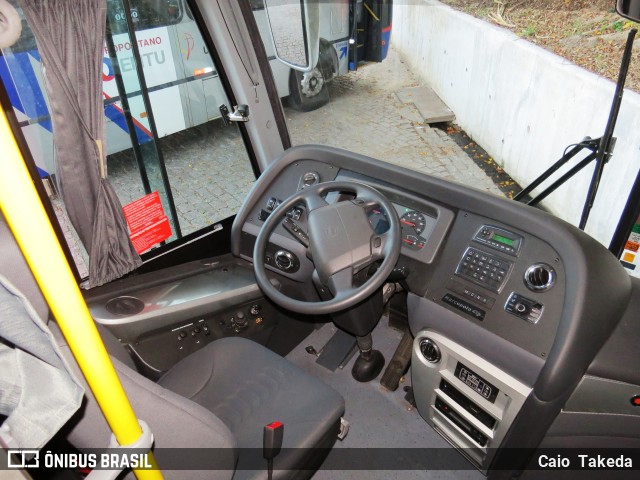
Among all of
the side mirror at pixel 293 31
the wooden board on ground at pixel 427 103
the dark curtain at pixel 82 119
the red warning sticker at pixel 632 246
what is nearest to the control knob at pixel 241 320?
the dark curtain at pixel 82 119

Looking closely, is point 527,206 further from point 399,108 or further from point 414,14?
point 414,14

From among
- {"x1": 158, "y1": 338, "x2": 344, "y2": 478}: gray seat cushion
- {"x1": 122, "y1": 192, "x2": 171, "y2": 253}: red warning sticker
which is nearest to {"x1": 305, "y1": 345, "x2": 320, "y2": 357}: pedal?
{"x1": 158, "y1": 338, "x2": 344, "y2": 478}: gray seat cushion

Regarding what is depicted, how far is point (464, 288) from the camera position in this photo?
1.67 metres

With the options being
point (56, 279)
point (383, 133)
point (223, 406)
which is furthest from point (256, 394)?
point (383, 133)

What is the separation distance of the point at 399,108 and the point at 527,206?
6.70ft

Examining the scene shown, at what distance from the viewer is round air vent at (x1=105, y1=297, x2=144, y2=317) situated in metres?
1.98

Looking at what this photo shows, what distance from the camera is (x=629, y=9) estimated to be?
1331 mm

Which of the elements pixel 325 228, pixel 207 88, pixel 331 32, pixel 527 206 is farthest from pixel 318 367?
pixel 331 32

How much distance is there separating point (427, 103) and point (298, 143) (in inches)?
68.2

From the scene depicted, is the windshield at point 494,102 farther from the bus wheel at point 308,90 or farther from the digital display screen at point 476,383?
the digital display screen at point 476,383

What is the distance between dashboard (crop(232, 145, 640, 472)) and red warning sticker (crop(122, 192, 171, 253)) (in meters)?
0.66

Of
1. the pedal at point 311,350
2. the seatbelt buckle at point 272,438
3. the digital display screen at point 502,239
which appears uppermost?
the digital display screen at point 502,239

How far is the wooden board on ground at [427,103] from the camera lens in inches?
138

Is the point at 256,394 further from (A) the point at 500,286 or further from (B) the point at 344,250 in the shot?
(A) the point at 500,286
